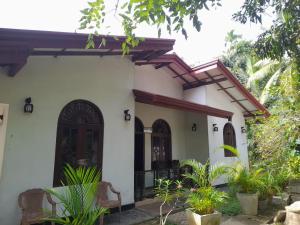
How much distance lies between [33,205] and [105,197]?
67.5 inches

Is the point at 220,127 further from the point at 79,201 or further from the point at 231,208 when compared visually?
the point at 79,201

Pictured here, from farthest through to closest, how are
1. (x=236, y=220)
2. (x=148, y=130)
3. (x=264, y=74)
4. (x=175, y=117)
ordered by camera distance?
(x=264, y=74) → (x=175, y=117) → (x=148, y=130) → (x=236, y=220)

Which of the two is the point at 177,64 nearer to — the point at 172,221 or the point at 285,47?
the point at 285,47

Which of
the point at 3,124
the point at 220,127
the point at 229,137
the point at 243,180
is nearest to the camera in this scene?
the point at 3,124

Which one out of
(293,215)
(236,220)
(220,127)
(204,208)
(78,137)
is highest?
(220,127)

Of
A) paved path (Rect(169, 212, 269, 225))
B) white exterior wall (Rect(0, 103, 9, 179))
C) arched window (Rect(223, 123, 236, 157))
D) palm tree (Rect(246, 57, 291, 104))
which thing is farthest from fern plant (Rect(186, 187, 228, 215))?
palm tree (Rect(246, 57, 291, 104))

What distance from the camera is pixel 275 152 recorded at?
757cm

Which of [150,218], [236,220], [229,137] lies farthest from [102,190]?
[229,137]

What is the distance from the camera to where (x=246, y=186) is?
6.93m

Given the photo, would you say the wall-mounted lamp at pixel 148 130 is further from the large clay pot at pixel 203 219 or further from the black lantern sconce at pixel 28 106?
the black lantern sconce at pixel 28 106

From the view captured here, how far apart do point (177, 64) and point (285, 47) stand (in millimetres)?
4616

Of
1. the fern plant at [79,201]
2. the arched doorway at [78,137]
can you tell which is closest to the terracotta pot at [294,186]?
the arched doorway at [78,137]

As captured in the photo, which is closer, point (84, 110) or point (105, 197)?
point (105, 197)

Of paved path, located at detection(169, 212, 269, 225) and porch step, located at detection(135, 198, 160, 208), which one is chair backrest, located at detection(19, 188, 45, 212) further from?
paved path, located at detection(169, 212, 269, 225)
